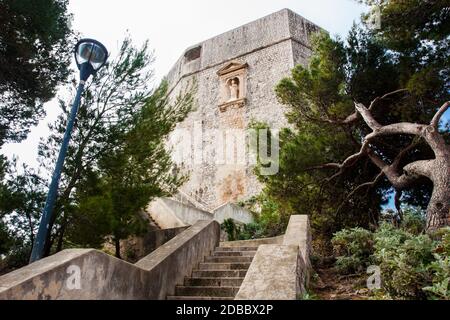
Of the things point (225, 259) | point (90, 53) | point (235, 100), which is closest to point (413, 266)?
point (225, 259)

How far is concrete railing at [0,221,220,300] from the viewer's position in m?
2.54

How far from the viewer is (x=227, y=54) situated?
20.6m

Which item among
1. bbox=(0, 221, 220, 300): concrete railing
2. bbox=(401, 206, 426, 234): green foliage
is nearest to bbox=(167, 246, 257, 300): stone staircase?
bbox=(0, 221, 220, 300): concrete railing

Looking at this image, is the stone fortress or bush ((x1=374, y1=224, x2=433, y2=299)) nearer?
bush ((x1=374, y1=224, x2=433, y2=299))

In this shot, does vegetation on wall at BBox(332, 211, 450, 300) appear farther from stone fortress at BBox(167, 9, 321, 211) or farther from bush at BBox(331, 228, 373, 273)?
stone fortress at BBox(167, 9, 321, 211)

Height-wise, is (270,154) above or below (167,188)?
above

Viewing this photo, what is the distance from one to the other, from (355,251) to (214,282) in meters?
2.14

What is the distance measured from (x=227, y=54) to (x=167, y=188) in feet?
46.1

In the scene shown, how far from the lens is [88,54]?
14.2 ft

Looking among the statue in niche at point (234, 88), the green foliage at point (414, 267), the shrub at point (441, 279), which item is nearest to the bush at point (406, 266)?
the green foliage at point (414, 267)

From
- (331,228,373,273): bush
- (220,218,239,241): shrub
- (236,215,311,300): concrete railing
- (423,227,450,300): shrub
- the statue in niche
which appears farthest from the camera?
the statue in niche

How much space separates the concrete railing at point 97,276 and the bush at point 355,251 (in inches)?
88.9

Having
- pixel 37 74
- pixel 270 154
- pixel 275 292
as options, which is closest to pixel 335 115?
pixel 270 154
